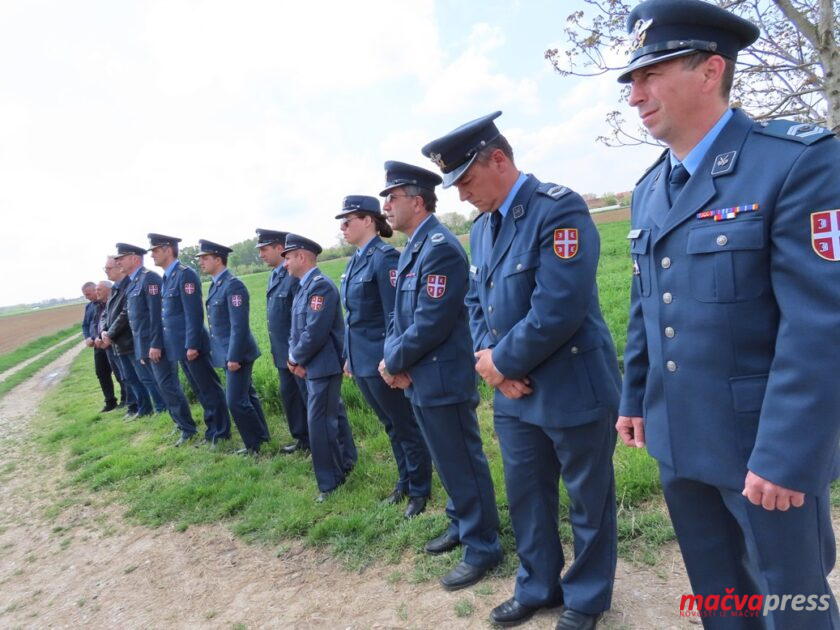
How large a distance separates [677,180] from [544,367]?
991 millimetres

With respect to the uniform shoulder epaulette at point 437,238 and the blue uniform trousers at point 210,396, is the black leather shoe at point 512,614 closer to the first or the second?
the uniform shoulder epaulette at point 437,238

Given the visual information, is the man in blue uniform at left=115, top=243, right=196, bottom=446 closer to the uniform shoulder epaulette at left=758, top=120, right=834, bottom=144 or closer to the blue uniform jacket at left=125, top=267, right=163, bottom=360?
the blue uniform jacket at left=125, top=267, right=163, bottom=360

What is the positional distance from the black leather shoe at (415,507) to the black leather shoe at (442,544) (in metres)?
0.47

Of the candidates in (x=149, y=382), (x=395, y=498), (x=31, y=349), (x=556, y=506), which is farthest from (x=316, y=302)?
(x=31, y=349)

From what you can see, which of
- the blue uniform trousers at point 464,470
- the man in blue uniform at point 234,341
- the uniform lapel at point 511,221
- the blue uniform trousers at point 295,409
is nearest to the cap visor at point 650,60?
the uniform lapel at point 511,221

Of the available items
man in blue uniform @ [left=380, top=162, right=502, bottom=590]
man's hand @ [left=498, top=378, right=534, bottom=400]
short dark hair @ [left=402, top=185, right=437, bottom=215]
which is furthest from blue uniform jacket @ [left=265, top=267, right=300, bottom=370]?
man's hand @ [left=498, top=378, right=534, bottom=400]

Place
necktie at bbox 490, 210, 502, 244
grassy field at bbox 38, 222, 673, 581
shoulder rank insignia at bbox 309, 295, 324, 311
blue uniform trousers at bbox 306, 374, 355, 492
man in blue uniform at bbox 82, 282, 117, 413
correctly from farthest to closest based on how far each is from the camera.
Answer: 1. man in blue uniform at bbox 82, 282, 117, 413
2. shoulder rank insignia at bbox 309, 295, 324, 311
3. blue uniform trousers at bbox 306, 374, 355, 492
4. grassy field at bbox 38, 222, 673, 581
5. necktie at bbox 490, 210, 502, 244

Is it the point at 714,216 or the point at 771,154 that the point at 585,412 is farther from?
the point at 771,154

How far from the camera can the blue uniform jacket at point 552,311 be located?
2.28 metres

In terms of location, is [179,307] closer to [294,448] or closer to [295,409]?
[295,409]

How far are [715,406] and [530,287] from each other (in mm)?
988

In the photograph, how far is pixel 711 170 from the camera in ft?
5.25

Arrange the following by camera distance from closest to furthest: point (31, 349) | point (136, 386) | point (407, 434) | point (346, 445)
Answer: point (407, 434)
point (346, 445)
point (136, 386)
point (31, 349)

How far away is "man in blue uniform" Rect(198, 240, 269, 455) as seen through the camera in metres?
5.73
